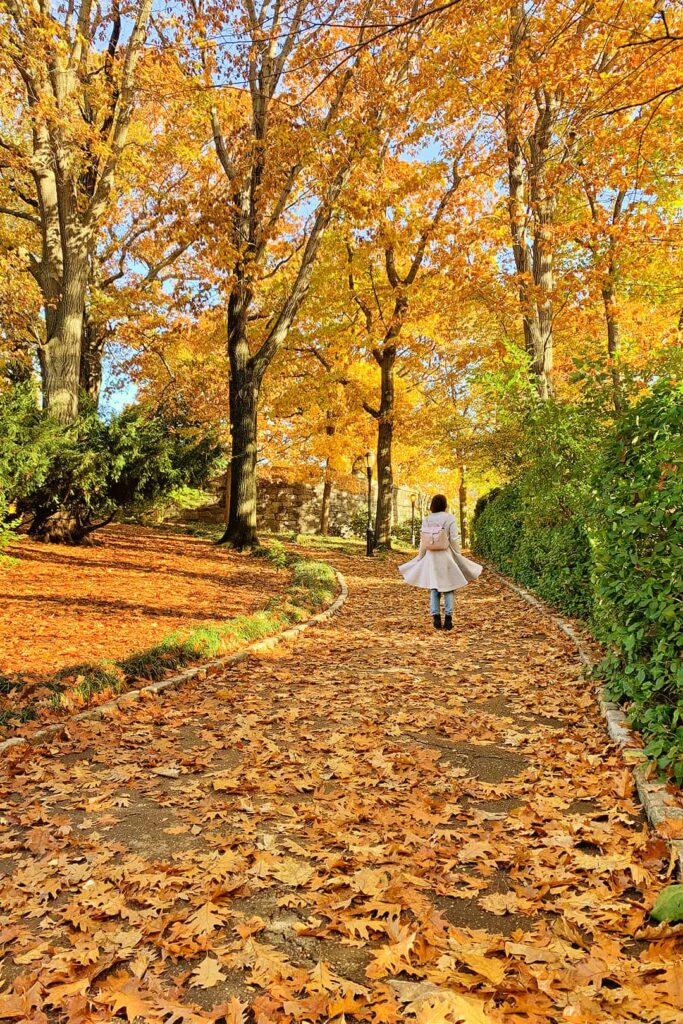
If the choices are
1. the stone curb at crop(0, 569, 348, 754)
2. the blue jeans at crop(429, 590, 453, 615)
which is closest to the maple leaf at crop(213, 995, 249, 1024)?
the stone curb at crop(0, 569, 348, 754)

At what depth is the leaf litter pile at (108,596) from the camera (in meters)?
6.77

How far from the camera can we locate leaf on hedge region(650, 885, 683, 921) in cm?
248

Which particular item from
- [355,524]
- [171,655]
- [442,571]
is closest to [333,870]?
[171,655]

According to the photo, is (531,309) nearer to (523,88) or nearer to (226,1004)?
(523,88)

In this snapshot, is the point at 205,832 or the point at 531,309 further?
the point at 531,309

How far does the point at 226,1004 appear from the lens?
214 centimetres

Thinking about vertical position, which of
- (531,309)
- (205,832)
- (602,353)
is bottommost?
(205,832)

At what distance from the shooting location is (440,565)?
928cm

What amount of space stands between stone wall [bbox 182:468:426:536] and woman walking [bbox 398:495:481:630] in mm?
20698

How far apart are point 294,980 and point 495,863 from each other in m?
1.19

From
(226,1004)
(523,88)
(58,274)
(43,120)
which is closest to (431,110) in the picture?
(523,88)

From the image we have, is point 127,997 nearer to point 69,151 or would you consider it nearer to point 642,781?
point 642,781

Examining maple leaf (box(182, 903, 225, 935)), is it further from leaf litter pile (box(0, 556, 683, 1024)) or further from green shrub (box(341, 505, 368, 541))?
green shrub (box(341, 505, 368, 541))

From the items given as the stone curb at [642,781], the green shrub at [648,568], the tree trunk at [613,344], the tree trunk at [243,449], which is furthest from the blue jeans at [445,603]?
the tree trunk at [243,449]
